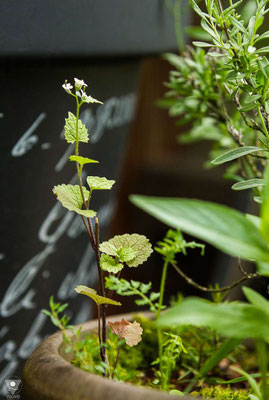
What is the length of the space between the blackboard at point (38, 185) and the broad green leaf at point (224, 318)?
0.95ft

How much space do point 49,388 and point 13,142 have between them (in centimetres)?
25

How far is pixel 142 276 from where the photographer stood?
5.11 ft

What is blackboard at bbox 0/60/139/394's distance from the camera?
49cm

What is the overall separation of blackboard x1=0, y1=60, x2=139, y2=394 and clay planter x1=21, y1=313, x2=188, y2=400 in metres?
0.18

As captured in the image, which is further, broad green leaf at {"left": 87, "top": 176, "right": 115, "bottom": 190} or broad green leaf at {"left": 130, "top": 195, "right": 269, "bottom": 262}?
broad green leaf at {"left": 87, "top": 176, "right": 115, "bottom": 190}

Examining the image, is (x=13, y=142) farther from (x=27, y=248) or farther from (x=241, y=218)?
(x=241, y=218)

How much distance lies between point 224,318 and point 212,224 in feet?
0.15

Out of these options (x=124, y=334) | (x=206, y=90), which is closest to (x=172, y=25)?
(x=206, y=90)

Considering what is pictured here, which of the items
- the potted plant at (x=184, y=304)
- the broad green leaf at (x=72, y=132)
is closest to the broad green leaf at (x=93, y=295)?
the potted plant at (x=184, y=304)

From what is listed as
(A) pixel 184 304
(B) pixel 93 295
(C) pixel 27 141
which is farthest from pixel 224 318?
(C) pixel 27 141

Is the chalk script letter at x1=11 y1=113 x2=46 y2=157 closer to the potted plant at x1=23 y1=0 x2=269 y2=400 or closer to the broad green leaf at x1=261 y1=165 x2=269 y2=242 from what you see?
the potted plant at x1=23 y1=0 x2=269 y2=400

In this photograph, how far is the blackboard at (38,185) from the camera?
49 cm

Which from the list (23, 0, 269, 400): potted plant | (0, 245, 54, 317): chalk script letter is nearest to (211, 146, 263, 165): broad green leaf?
(23, 0, 269, 400): potted plant

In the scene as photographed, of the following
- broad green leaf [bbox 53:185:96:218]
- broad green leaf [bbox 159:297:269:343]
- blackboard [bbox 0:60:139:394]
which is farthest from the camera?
blackboard [bbox 0:60:139:394]
